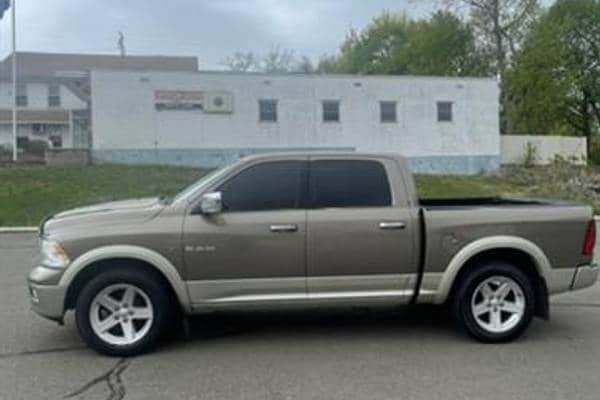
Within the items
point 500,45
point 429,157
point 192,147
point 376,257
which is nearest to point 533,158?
point 429,157

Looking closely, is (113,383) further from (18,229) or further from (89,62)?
(89,62)

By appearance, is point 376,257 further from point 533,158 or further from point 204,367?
point 533,158

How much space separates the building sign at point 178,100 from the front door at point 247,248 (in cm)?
2863

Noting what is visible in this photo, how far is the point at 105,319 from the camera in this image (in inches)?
235

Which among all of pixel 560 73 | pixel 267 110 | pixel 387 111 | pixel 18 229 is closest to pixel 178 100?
pixel 267 110

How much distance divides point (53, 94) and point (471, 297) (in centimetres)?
4979

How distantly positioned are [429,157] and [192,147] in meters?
13.2

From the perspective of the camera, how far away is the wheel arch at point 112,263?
582 centimetres

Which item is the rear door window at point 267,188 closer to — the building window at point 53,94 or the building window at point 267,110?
the building window at point 267,110

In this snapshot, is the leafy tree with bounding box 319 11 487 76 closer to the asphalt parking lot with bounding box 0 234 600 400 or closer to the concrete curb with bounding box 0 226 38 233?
the concrete curb with bounding box 0 226 38 233

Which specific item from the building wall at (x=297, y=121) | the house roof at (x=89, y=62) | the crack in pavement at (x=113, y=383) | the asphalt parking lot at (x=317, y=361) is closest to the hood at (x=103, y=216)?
the asphalt parking lot at (x=317, y=361)

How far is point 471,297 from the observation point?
6301mm

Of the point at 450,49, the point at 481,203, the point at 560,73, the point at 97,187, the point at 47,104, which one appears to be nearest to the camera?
the point at 481,203

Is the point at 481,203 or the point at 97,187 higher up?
the point at 97,187
